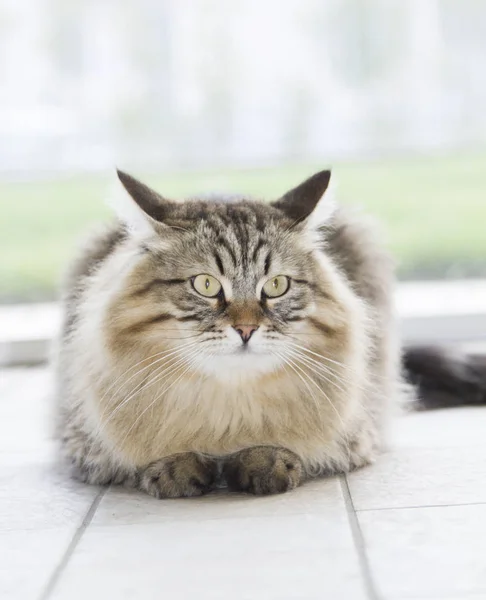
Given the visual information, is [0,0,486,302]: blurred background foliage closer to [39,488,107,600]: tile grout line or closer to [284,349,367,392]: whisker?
[284,349,367,392]: whisker

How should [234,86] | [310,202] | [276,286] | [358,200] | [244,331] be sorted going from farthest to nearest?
[358,200] < [234,86] < [310,202] < [276,286] < [244,331]

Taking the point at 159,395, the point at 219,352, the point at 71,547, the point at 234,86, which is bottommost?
the point at 71,547

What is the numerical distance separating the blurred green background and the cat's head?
7.56 ft

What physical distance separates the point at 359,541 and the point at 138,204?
0.87 meters

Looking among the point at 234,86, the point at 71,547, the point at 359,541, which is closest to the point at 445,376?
the point at 359,541

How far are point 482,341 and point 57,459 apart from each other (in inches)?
80.1

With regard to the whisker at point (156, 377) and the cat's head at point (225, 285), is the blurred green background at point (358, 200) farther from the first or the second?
the whisker at point (156, 377)

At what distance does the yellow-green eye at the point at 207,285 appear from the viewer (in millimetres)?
2031

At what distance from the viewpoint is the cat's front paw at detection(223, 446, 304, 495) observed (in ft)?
6.88

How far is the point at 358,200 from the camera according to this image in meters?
4.63

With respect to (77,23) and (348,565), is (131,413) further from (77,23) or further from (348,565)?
(77,23)

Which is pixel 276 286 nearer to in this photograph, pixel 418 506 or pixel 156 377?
pixel 156 377

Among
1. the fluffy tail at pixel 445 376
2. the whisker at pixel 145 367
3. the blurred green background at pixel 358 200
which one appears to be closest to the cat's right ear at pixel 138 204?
the whisker at pixel 145 367

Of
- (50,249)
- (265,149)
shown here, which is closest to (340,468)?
(265,149)
